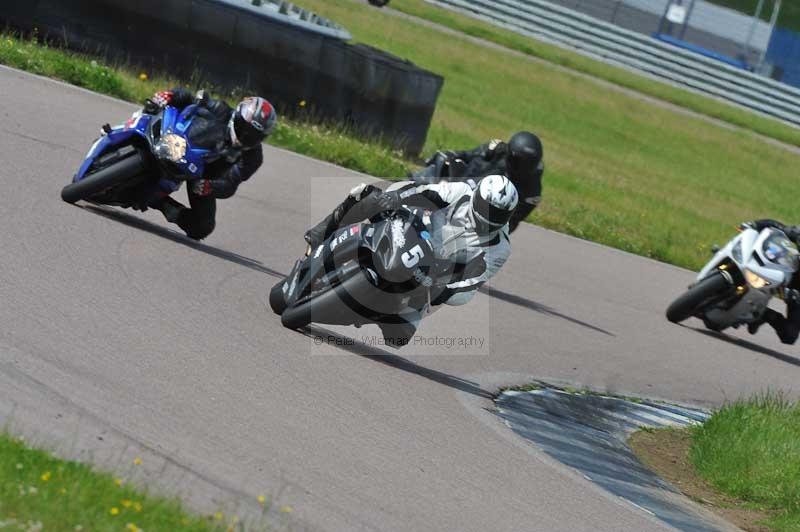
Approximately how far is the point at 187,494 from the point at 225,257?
5.54 metres

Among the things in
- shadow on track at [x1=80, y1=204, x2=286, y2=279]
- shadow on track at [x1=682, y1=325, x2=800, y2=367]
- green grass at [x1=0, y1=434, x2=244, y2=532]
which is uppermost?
green grass at [x1=0, y1=434, x2=244, y2=532]

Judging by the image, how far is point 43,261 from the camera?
8.27m

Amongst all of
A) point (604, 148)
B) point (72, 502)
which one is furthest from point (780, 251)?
point (604, 148)

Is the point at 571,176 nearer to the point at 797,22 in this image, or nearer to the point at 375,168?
the point at 375,168

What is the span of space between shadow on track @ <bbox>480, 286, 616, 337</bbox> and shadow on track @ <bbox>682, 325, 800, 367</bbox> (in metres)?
2.15

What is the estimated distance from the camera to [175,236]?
10727 millimetres

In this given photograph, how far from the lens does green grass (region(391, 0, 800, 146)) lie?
3531 cm

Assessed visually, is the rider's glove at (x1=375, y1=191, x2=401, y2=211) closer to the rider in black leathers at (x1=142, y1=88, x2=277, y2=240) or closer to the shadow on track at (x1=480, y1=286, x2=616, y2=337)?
the rider in black leathers at (x1=142, y1=88, x2=277, y2=240)

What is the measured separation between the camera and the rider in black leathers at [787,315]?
14117mm

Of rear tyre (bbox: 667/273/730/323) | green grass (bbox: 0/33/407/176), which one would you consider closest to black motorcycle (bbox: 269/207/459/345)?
rear tyre (bbox: 667/273/730/323)

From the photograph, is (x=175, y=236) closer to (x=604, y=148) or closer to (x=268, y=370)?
(x=268, y=370)

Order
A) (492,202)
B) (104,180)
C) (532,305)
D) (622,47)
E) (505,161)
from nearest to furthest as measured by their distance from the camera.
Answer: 1. (492,202)
2. (104,180)
3. (505,161)
4. (532,305)
5. (622,47)

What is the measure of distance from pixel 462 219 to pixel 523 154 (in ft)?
10.1

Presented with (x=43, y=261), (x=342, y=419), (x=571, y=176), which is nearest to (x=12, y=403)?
(x=342, y=419)
